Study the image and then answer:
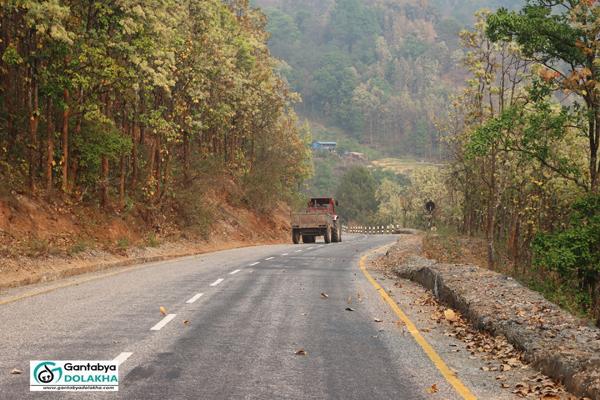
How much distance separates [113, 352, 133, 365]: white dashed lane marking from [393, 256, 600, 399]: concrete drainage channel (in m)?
4.85

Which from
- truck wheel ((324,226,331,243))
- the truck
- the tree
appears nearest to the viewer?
the tree

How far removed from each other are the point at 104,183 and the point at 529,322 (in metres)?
20.5

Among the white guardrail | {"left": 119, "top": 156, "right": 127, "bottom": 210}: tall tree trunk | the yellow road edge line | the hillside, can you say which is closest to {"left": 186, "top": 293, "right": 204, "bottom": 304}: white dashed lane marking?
the yellow road edge line

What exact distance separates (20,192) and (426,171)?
8257cm

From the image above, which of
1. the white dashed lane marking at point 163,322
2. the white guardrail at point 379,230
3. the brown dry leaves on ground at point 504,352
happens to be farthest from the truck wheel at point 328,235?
the white guardrail at point 379,230

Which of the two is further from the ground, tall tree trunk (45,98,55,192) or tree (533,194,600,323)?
tall tree trunk (45,98,55,192)

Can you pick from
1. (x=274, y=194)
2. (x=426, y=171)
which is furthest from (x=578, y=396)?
(x=426, y=171)

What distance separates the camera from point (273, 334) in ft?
30.8

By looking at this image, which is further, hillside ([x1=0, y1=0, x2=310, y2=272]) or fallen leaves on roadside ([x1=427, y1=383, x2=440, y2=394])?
hillside ([x1=0, y1=0, x2=310, y2=272])

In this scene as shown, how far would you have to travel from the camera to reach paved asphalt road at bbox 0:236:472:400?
6586 millimetres

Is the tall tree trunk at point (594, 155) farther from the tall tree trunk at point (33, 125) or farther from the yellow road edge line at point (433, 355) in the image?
the tall tree trunk at point (33, 125)

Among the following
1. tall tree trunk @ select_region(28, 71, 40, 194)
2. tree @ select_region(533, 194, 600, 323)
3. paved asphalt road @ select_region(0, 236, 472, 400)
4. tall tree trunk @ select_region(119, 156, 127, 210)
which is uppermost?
tall tree trunk @ select_region(28, 71, 40, 194)

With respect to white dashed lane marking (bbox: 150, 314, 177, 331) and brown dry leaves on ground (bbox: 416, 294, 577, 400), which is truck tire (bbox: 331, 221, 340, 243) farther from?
white dashed lane marking (bbox: 150, 314, 177, 331)
